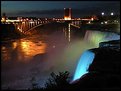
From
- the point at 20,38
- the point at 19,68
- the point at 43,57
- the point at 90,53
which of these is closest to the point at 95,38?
the point at 19,68

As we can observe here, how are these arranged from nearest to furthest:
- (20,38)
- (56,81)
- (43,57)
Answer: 1. (56,81)
2. (43,57)
3. (20,38)

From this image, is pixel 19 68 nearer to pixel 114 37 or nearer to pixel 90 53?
pixel 114 37

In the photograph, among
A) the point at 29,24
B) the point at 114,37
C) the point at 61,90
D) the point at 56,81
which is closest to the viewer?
the point at 61,90

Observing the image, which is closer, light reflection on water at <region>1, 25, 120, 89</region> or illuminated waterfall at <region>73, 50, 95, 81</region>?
illuminated waterfall at <region>73, 50, 95, 81</region>

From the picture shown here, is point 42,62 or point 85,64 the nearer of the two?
point 85,64

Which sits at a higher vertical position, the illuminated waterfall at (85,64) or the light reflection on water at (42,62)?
the illuminated waterfall at (85,64)

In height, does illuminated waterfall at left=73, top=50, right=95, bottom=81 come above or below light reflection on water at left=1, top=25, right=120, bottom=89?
above

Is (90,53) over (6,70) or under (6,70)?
over

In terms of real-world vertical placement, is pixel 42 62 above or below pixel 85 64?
below

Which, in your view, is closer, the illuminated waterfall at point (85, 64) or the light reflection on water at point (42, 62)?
the illuminated waterfall at point (85, 64)

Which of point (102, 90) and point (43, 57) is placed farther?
point (43, 57)

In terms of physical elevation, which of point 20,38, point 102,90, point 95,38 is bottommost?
point 20,38
